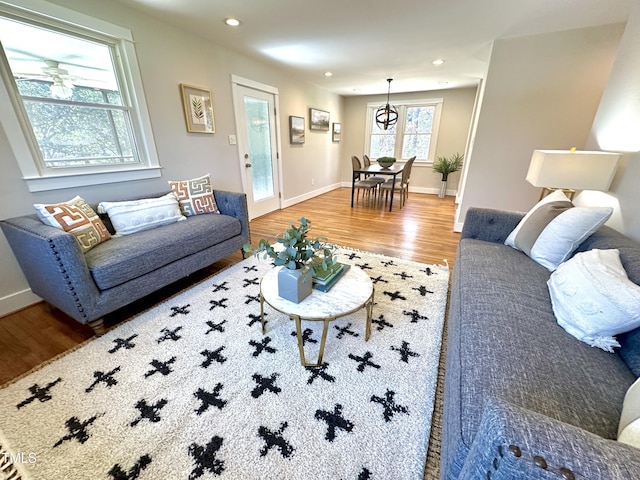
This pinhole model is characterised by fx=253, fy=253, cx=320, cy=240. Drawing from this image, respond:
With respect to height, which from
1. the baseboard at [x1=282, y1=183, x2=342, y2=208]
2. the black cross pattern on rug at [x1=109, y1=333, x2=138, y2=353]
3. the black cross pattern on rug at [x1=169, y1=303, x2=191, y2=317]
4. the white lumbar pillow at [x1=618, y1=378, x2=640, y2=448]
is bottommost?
the black cross pattern on rug at [x1=109, y1=333, x2=138, y2=353]

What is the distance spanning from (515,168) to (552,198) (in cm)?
150

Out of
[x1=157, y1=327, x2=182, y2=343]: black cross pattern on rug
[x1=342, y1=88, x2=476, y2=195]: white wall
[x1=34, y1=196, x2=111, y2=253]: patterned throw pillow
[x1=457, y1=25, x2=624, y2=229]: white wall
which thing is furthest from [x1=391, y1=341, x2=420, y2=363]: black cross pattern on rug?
[x1=342, y1=88, x2=476, y2=195]: white wall

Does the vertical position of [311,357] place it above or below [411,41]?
below

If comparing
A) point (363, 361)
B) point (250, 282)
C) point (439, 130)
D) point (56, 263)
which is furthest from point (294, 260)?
point (439, 130)

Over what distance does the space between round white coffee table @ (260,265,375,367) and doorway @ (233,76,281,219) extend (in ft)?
8.81

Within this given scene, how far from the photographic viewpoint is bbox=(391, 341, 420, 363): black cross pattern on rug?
1444 millimetres

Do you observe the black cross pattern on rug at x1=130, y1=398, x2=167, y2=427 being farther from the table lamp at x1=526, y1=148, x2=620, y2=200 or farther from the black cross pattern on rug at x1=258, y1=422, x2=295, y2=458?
the table lamp at x1=526, y1=148, x2=620, y2=200

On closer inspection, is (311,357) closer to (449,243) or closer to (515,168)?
(449,243)

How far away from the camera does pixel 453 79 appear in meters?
4.59

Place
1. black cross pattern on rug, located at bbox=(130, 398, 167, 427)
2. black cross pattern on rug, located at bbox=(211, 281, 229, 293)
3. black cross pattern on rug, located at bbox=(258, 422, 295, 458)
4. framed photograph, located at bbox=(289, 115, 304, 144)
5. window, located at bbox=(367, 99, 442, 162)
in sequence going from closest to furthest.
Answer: black cross pattern on rug, located at bbox=(258, 422, 295, 458), black cross pattern on rug, located at bbox=(130, 398, 167, 427), black cross pattern on rug, located at bbox=(211, 281, 229, 293), framed photograph, located at bbox=(289, 115, 304, 144), window, located at bbox=(367, 99, 442, 162)

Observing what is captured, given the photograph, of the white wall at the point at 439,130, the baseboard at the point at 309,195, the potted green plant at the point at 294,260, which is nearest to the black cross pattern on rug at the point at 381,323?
the potted green plant at the point at 294,260

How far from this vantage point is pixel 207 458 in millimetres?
982

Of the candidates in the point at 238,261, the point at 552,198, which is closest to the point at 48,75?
the point at 238,261

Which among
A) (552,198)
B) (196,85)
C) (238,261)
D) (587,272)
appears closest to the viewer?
(587,272)
